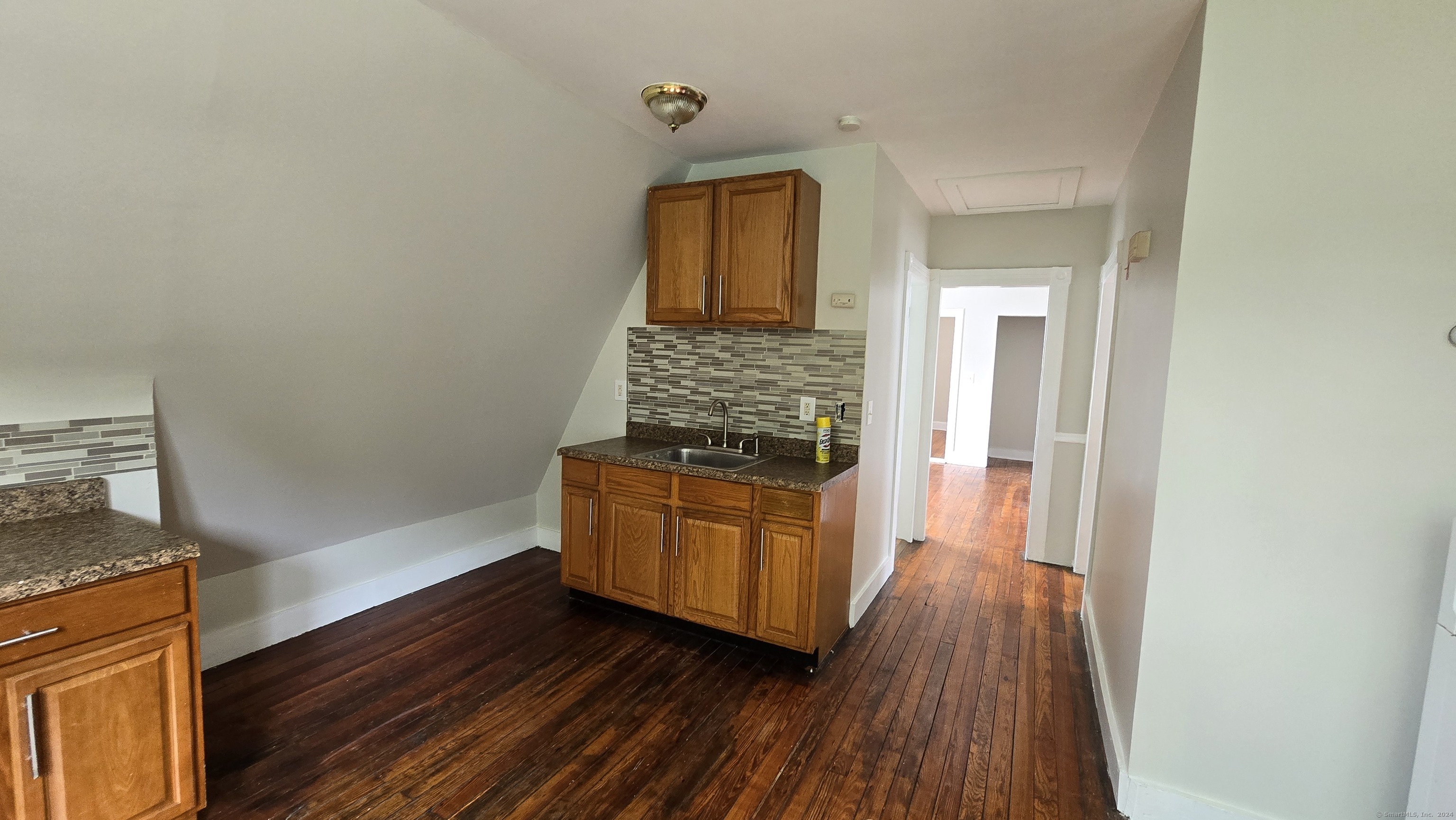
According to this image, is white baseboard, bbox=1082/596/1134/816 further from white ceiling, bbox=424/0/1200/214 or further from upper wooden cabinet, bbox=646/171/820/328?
white ceiling, bbox=424/0/1200/214

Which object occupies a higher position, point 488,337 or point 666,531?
point 488,337

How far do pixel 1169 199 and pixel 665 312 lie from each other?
216 cm

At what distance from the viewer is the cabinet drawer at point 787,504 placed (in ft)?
8.55

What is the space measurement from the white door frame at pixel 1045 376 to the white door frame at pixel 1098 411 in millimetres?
190

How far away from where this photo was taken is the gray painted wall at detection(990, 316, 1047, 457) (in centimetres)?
845

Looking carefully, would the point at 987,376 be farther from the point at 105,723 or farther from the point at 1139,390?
the point at 105,723

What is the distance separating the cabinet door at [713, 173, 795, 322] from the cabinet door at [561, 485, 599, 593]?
3.84 ft

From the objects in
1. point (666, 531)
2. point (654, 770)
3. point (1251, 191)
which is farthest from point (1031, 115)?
point (654, 770)

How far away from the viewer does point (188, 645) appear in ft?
5.57

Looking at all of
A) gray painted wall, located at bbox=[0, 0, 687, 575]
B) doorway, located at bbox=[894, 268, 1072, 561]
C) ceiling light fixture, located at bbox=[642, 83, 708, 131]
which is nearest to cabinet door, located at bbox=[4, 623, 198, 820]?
gray painted wall, located at bbox=[0, 0, 687, 575]

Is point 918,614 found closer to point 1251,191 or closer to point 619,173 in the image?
point 1251,191

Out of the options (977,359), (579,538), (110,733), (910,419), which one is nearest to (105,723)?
(110,733)

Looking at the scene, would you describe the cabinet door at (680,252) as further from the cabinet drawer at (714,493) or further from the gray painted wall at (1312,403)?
the gray painted wall at (1312,403)

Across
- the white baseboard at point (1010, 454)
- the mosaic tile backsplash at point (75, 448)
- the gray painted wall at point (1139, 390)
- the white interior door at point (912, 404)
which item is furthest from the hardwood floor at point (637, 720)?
the white baseboard at point (1010, 454)
